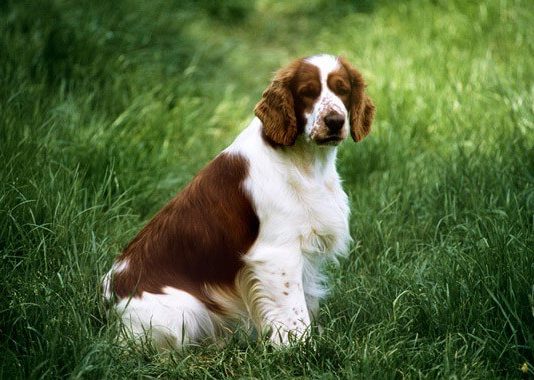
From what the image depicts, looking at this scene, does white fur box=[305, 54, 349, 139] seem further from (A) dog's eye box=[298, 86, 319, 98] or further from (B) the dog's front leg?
(B) the dog's front leg

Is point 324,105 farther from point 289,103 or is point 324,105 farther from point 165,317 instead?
point 165,317

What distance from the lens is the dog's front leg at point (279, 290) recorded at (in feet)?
10.6

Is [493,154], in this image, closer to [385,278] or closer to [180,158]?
[385,278]

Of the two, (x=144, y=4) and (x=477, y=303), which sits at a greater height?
(x=144, y=4)

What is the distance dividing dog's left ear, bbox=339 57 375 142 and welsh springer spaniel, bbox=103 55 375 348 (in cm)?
3

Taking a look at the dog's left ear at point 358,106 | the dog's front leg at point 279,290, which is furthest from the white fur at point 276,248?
the dog's left ear at point 358,106

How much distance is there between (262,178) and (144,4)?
13.1 ft

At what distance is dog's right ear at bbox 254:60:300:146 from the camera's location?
128 inches

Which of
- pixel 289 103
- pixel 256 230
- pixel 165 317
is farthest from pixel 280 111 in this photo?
pixel 165 317

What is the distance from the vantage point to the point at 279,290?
3254 mm

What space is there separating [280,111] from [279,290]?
752 millimetres

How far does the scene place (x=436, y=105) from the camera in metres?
5.41

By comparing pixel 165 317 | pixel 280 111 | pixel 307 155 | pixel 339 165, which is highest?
pixel 280 111

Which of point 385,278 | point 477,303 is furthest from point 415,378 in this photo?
point 385,278
